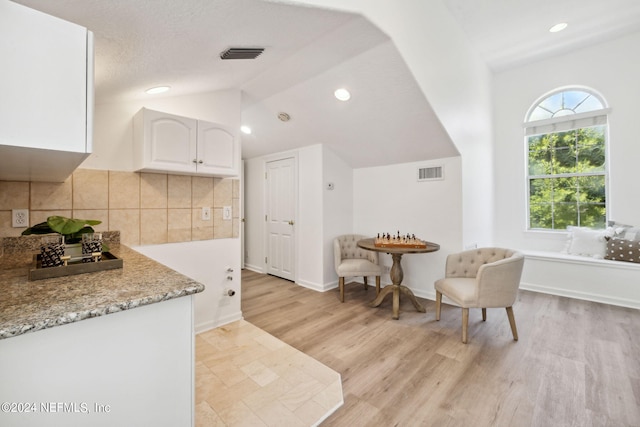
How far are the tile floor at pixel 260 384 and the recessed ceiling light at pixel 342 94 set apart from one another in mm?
2443

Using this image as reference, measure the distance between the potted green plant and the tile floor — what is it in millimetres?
1131

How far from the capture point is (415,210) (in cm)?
359

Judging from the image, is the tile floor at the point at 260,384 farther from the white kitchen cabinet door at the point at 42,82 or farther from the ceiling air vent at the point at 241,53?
the ceiling air vent at the point at 241,53

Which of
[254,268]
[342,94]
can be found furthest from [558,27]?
[254,268]

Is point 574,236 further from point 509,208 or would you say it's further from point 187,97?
point 187,97

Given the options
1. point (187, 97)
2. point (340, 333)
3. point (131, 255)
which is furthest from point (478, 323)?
point (187, 97)

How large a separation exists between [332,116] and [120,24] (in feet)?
7.30

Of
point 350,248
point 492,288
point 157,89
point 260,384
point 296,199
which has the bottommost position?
point 260,384

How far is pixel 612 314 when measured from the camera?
9.68 ft

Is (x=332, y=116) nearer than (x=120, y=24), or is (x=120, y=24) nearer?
(x=120, y=24)

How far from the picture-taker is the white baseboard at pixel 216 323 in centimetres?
253

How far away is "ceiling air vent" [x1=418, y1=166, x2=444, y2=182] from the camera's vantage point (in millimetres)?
3342

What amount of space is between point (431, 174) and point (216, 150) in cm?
256

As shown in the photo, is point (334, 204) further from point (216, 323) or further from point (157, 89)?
point (157, 89)
